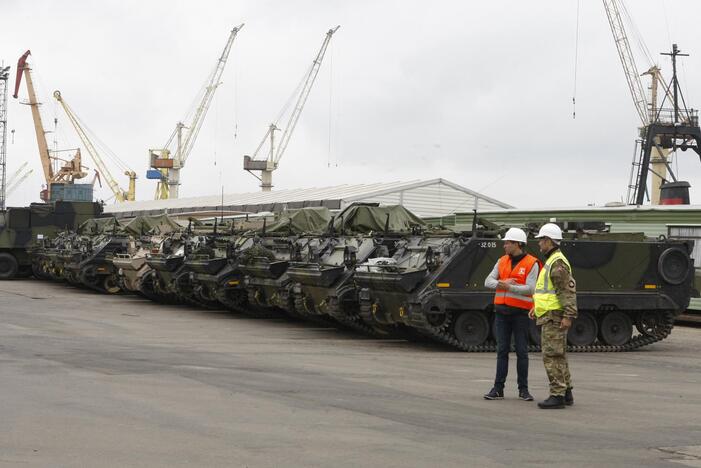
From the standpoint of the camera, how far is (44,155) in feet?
339

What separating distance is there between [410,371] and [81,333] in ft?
19.6

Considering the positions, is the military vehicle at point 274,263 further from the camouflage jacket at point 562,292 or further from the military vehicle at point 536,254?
the camouflage jacket at point 562,292

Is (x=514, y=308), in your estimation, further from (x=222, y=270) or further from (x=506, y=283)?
(x=222, y=270)

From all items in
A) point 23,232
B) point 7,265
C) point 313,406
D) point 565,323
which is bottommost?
point 313,406

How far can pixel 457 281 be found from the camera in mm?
15234

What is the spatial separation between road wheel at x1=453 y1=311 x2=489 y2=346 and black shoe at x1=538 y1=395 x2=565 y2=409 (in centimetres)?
581

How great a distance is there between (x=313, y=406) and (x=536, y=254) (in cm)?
726

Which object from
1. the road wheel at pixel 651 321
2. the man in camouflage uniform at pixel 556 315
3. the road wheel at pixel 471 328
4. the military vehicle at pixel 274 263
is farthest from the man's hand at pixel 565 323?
the military vehicle at pixel 274 263

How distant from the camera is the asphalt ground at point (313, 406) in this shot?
23.5 ft

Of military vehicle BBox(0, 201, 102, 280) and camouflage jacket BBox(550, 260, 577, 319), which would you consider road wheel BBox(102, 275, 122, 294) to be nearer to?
military vehicle BBox(0, 201, 102, 280)

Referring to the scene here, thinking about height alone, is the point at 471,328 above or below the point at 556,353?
below

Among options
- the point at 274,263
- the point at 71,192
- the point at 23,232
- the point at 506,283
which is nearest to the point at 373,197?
the point at 23,232

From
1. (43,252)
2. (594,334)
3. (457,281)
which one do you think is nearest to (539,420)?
(457,281)

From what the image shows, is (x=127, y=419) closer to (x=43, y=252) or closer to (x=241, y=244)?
(x=241, y=244)
